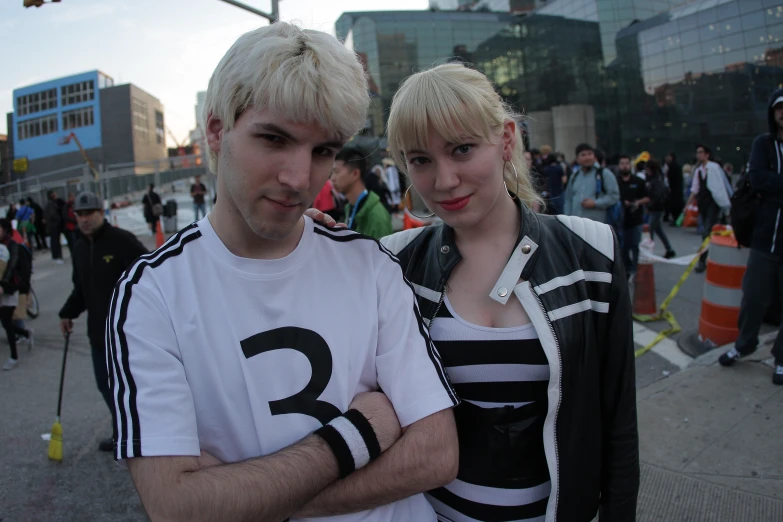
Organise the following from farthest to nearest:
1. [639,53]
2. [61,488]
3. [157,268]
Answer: [639,53]
[61,488]
[157,268]

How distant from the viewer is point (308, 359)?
1.35 m

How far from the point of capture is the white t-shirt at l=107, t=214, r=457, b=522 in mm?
1196

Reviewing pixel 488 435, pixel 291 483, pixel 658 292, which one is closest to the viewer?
pixel 291 483

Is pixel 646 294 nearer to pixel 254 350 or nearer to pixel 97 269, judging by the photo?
pixel 97 269

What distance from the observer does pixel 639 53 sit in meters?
40.1

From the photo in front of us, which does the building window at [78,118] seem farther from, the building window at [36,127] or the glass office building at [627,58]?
the glass office building at [627,58]

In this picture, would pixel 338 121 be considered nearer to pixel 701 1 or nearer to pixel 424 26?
pixel 701 1

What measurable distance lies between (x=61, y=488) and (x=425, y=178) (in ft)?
13.0

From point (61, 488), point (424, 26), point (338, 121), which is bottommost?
point (61, 488)

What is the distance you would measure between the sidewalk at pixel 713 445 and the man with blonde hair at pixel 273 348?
7.06 ft

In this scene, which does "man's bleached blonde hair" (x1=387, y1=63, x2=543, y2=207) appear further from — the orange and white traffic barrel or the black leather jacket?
the orange and white traffic barrel

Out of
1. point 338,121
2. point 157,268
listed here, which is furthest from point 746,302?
point 157,268

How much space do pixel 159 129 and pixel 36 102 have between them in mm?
16103

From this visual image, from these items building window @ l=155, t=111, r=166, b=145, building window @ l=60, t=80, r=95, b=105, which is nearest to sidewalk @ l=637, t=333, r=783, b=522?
building window @ l=60, t=80, r=95, b=105
